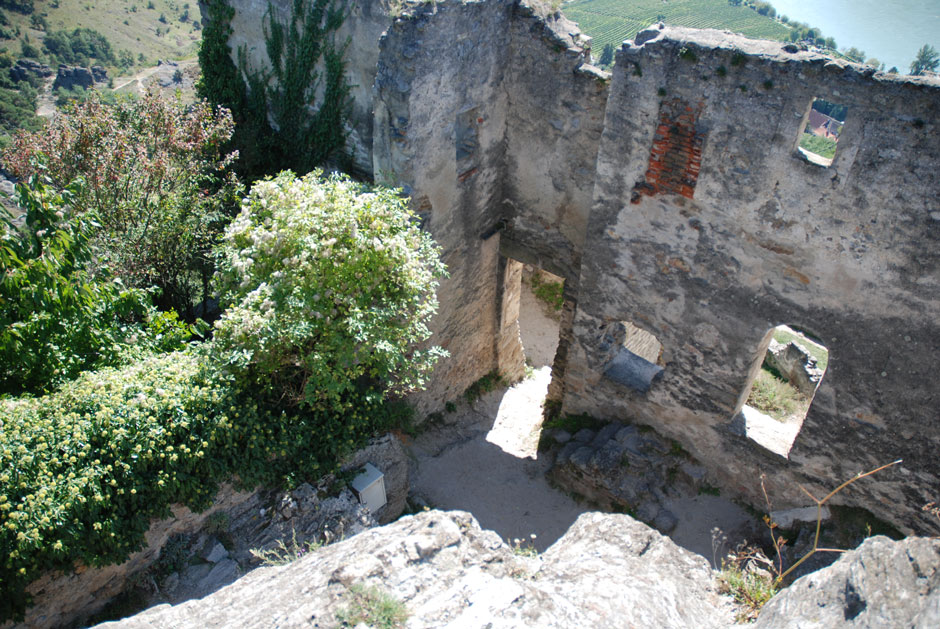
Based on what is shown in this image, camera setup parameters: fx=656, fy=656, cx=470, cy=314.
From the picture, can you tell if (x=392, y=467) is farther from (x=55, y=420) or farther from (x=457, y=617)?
(x=457, y=617)

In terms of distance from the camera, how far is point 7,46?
125ft

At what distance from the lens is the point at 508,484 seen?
9258mm

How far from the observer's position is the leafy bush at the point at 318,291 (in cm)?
612

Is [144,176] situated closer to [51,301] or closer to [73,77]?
[51,301]

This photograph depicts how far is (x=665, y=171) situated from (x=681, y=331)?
199 centimetres

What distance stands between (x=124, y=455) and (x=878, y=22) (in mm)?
74605

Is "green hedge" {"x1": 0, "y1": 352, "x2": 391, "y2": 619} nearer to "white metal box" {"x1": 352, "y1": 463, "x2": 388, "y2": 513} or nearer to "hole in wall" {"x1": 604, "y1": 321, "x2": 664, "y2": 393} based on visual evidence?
"white metal box" {"x1": 352, "y1": 463, "x2": 388, "y2": 513}

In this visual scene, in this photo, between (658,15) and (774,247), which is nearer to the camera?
(774,247)

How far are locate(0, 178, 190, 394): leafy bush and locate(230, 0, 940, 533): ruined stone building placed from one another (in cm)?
329

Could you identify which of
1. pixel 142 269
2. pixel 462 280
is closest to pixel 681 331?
pixel 462 280

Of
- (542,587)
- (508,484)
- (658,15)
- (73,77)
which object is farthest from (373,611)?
(658,15)

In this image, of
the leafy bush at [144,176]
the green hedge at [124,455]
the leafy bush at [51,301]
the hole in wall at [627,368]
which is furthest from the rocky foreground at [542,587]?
the leafy bush at [144,176]

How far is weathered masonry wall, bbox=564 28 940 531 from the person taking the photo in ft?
19.5

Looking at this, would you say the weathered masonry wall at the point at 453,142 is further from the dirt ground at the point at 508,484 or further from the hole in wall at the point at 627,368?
the hole in wall at the point at 627,368
